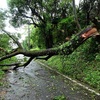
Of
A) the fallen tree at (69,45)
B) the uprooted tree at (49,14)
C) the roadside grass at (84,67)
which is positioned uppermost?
the uprooted tree at (49,14)

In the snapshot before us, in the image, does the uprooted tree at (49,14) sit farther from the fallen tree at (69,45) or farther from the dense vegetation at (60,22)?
the fallen tree at (69,45)

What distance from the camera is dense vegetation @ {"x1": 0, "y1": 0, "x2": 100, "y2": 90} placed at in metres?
13.4

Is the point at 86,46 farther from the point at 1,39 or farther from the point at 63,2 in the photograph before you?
the point at 63,2

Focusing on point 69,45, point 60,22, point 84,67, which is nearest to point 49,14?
point 60,22

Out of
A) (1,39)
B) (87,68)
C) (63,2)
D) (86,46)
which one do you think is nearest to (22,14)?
(63,2)

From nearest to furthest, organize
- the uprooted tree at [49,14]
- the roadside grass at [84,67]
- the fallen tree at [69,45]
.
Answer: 1. the fallen tree at [69,45]
2. the roadside grass at [84,67]
3. the uprooted tree at [49,14]

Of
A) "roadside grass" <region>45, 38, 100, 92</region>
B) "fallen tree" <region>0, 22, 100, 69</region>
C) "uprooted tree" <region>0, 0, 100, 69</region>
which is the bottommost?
"roadside grass" <region>45, 38, 100, 92</region>

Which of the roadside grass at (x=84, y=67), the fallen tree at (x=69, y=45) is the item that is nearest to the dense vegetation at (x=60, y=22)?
the roadside grass at (x=84, y=67)

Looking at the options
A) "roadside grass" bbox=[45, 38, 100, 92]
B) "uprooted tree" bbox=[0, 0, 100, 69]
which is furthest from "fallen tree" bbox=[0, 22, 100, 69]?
"uprooted tree" bbox=[0, 0, 100, 69]

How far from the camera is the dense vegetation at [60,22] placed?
527 inches

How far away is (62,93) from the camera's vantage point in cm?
841

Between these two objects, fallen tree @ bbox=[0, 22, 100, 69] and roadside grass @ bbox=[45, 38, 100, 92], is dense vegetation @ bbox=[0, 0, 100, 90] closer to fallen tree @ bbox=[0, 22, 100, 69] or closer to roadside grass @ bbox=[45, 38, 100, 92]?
roadside grass @ bbox=[45, 38, 100, 92]

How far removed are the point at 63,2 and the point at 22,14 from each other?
6.54m

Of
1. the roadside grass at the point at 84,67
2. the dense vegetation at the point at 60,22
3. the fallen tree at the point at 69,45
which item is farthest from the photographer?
the dense vegetation at the point at 60,22
